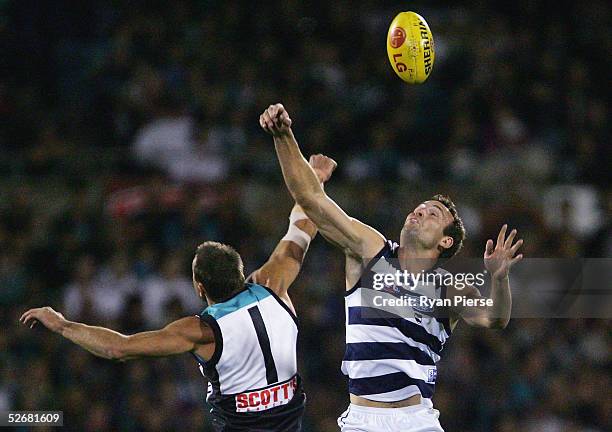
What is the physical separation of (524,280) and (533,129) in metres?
2.14

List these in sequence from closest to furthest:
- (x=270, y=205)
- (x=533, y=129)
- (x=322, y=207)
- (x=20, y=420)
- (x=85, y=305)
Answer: (x=322, y=207)
(x=20, y=420)
(x=85, y=305)
(x=270, y=205)
(x=533, y=129)

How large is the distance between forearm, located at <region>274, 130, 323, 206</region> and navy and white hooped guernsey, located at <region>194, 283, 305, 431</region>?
1.95 feet

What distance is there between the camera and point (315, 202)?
596cm

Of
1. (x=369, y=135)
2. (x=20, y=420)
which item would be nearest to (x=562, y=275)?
(x=369, y=135)

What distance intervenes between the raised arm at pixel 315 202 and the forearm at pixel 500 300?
2.14ft

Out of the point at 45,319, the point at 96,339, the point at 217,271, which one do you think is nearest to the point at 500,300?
the point at 217,271

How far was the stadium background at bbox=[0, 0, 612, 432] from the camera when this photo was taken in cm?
988

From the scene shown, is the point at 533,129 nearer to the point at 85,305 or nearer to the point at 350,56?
the point at 350,56

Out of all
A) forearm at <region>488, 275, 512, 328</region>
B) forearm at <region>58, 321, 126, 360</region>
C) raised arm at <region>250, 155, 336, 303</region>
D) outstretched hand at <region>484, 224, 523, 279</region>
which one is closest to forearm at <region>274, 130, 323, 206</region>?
raised arm at <region>250, 155, 336, 303</region>

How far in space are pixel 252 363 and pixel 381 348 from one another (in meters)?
0.69

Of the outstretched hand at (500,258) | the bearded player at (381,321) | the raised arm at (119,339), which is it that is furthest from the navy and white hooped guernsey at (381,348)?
the raised arm at (119,339)

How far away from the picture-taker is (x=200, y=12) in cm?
1260

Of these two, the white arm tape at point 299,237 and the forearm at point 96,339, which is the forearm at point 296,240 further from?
the forearm at point 96,339

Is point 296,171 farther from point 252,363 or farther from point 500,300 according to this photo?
point 500,300
